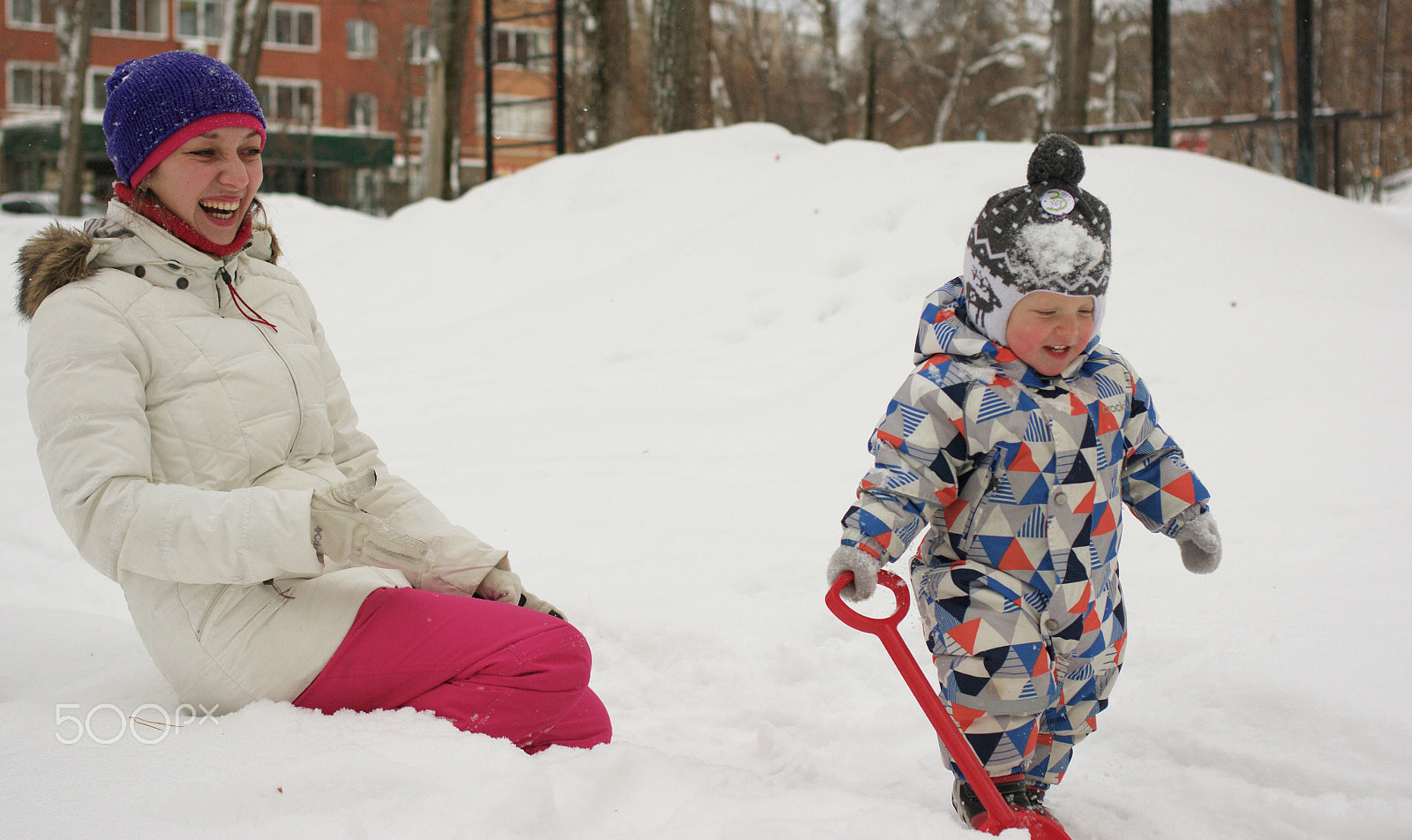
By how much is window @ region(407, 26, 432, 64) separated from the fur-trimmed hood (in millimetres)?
31739

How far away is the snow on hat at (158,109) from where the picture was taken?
1.95 meters

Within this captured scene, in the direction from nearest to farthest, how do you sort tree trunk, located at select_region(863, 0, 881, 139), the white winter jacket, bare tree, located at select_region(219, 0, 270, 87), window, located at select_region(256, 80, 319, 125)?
the white winter jacket → bare tree, located at select_region(219, 0, 270, 87) → tree trunk, located at select_region(863, 0, 881, 139) → window, located at select_region(256, 80, 319, 125)

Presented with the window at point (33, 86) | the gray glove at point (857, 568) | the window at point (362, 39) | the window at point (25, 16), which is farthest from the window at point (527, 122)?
the gray glove at point (857, 568)

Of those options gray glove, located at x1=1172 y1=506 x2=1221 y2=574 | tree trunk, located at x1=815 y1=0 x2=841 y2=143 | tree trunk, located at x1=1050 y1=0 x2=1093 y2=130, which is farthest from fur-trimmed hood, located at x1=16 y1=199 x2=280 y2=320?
tree trunk, located at x1=815 y1=0 x2=841 y2=143

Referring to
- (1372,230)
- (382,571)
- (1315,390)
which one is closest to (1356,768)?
(382,571)

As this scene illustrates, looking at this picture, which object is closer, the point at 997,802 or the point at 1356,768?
the point at 997,802

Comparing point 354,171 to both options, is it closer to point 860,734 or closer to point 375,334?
point 375,334

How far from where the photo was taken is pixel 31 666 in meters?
2.38

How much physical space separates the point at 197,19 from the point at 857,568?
40.1 metres

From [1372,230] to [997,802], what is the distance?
19.0 ft

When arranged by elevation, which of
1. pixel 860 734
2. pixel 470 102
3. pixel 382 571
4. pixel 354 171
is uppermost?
pixel 470 102

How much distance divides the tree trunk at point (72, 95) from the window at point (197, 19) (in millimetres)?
15689

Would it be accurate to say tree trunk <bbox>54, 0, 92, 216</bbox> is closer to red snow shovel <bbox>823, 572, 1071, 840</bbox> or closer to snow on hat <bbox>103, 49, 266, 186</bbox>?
snow on hat <bbox>103, 49, 266, 186</bbox>

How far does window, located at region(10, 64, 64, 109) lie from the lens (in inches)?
1313
